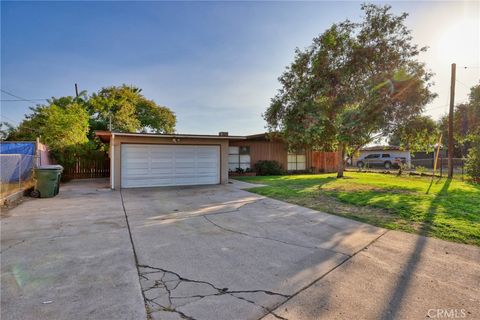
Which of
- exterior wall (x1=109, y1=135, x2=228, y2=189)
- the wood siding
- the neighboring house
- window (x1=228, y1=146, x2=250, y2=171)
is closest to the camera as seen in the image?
exterior wall (x1=109, y1=135, x2=228, y2=189)

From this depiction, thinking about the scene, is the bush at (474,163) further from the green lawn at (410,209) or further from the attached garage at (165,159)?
the attached garage at (165,159)

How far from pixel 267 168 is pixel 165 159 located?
8387 mm

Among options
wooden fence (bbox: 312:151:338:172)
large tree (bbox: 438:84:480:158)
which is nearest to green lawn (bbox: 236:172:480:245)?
large tree (bbox: 438:84:480:158)

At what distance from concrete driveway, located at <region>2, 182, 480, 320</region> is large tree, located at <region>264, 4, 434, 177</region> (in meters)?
8.97

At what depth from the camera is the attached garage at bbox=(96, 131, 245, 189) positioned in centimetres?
1050

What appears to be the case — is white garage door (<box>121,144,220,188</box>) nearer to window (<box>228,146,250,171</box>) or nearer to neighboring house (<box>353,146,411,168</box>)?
window (<box>228,146,250,171</box>)

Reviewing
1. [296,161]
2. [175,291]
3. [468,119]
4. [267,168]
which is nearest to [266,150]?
[267,168]

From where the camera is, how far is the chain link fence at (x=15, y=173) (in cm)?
669

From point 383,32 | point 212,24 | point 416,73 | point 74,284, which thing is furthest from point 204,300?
Result: point 383,32

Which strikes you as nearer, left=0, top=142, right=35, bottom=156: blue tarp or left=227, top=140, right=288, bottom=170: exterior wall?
left=0, top=142, right=35, bottom=156: blue tarp

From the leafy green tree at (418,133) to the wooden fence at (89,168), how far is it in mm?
17415

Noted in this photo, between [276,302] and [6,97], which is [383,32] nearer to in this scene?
[276,302]

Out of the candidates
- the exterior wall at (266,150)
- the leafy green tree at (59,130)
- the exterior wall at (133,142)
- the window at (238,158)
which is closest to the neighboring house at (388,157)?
the exterior wall at (266,150)

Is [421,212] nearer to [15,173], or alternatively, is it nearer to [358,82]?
[358,82]
